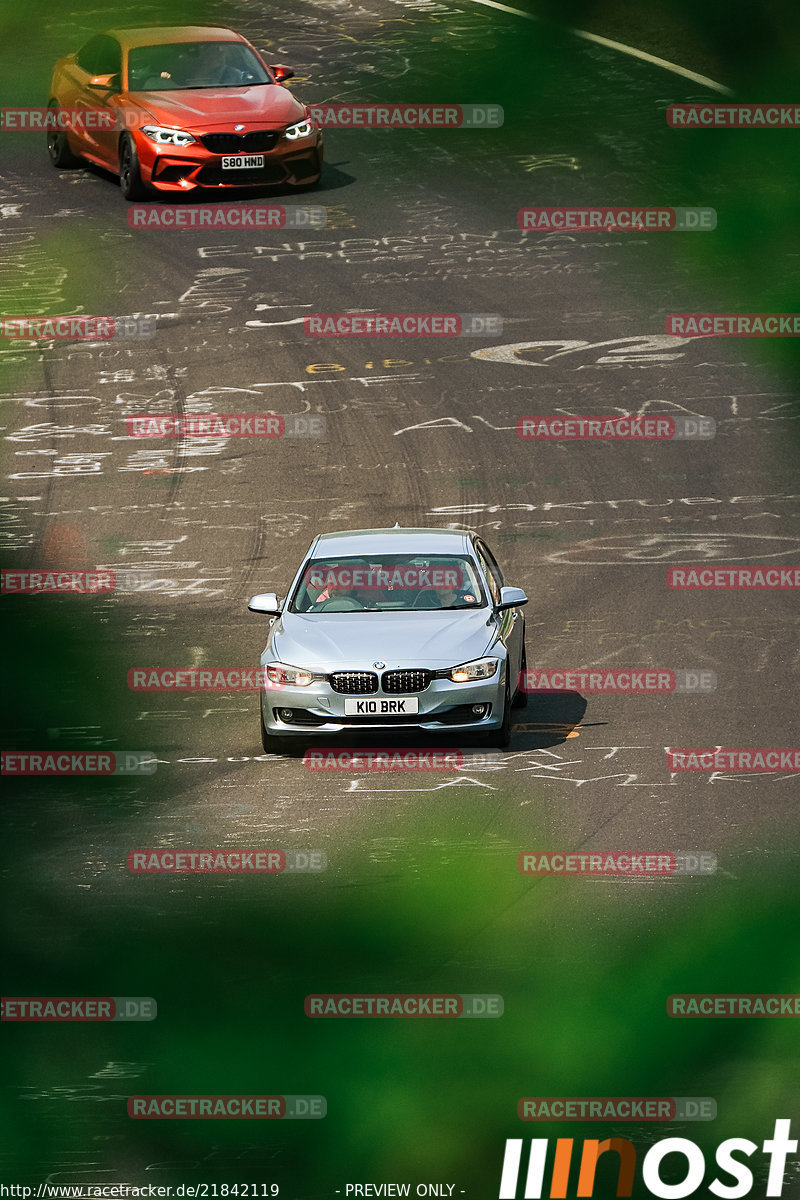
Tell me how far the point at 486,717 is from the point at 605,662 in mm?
3396

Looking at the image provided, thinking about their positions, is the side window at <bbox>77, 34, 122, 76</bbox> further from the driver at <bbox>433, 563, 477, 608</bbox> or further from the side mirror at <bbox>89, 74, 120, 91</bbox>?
the driver at <bbox>433, 563, 477, 608</bbox>

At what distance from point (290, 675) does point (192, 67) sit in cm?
1498

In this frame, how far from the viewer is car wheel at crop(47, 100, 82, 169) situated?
29.5m

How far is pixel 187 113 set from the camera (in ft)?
83.7

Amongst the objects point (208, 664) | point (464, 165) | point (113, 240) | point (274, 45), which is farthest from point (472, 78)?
point (208, 664)

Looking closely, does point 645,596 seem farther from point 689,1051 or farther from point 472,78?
point 472,78

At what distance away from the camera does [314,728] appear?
47.8 ft

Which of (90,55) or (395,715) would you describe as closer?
(395,715)
